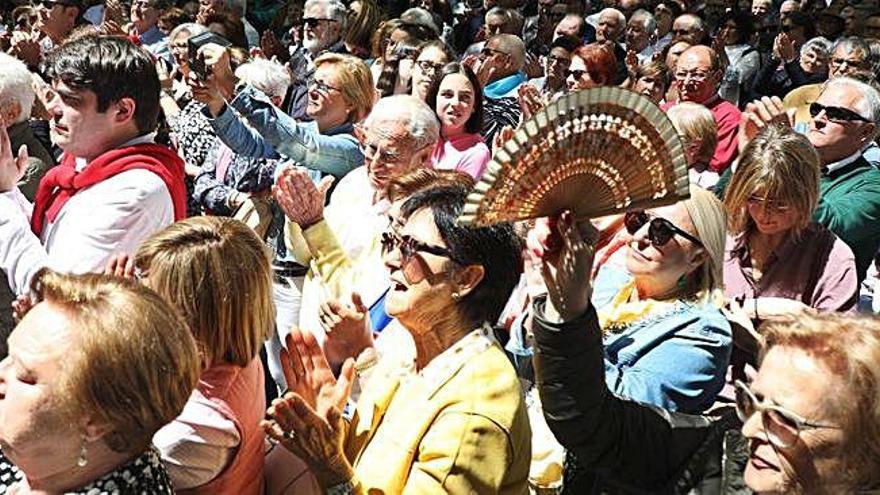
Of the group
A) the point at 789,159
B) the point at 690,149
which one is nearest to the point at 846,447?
the point at 789,159

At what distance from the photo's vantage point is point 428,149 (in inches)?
158

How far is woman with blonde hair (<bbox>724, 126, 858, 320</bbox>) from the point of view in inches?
133

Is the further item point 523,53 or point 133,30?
point 133,30

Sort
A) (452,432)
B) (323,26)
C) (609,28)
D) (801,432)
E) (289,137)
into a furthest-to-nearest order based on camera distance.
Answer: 1. (609,28)
2. (323,26)
3. (289,137)
4. (452,432)
5. (801,432)

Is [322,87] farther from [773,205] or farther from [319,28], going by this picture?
[319,28]

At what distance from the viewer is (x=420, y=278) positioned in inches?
94.4

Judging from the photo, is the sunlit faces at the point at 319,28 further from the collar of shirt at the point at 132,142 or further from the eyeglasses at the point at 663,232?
the eyeglasses at the point at 663,232

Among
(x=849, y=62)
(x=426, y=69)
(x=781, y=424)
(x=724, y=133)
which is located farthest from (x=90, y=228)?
(x=849, y=62)

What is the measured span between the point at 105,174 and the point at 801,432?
1911 mm

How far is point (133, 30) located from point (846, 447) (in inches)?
302

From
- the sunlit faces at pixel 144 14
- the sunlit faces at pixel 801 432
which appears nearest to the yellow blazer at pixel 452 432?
the sunlit faces at pixel 801 432

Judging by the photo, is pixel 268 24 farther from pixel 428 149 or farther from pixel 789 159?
pixel 789 159

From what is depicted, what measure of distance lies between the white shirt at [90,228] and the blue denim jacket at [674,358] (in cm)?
121

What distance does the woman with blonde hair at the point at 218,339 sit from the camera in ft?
7.32
